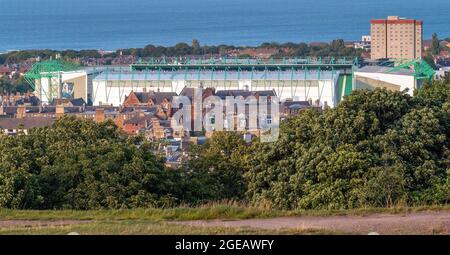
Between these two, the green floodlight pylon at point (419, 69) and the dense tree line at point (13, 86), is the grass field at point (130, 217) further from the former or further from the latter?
the dense tree line at point (13, 86)

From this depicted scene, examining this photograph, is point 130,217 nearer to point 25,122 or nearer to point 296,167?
point 296,167

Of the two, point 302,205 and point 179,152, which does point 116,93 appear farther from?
point 302,205

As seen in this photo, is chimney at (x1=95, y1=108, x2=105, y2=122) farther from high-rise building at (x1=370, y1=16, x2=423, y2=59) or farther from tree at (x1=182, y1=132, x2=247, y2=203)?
high-rise building at (x1=370, y1=16, x2=423, y2=59)

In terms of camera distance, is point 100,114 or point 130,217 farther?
point 100,114

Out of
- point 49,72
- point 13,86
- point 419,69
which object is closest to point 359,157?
point 419,69

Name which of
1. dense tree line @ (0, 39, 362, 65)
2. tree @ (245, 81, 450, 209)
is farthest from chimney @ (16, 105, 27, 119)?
dense tree line @ (0, 39, 362, 65)

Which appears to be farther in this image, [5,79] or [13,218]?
[5,79]
